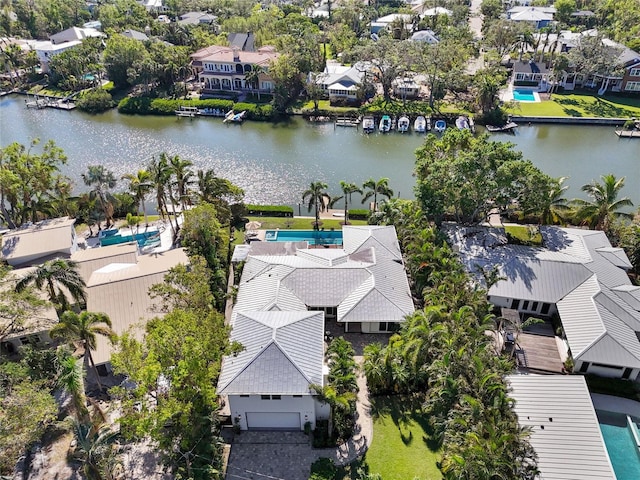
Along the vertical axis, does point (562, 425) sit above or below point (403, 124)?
above

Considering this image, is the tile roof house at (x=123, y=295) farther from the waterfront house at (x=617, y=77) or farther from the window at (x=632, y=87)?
the window at (x=632, y=87)

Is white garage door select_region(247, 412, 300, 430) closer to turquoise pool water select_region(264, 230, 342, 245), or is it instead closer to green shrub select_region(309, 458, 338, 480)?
green shrub select_region(309, 458, 338, 480)

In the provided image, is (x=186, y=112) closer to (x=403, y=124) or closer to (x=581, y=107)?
(x=403, y=124)

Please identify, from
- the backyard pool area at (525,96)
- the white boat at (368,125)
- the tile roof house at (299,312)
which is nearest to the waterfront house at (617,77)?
the backyard pool area at (525,96)

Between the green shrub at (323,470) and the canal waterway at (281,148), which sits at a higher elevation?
the green shrub at (323,470)

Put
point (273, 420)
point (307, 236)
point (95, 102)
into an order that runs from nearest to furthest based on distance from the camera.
Answer: point (273, 420) → point (307, 236) → point (95, 102)

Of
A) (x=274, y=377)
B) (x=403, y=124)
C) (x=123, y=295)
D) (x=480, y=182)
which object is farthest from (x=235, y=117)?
(x=274, y=377)

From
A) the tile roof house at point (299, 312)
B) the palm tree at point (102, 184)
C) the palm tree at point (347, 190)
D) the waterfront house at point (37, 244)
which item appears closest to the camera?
the tile roof house at point (299, 312)
